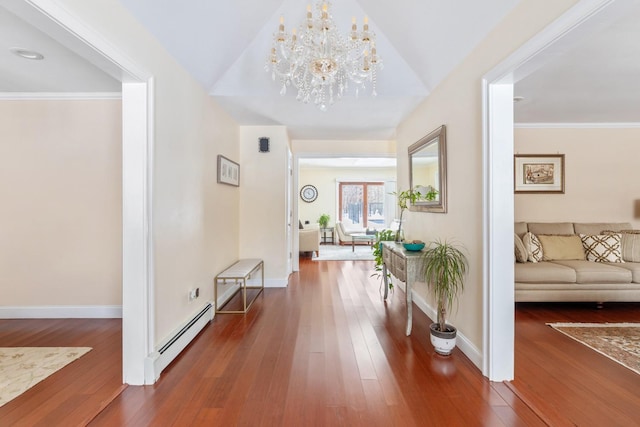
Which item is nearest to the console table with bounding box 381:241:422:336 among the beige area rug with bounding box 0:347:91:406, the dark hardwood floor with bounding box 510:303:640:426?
the dark hardwood floor with bounding box 510:303:640:426

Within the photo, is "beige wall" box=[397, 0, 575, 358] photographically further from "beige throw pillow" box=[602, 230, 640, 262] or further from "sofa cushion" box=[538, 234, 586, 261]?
"beige throw pillow" box=[602, 230, 640, 262]

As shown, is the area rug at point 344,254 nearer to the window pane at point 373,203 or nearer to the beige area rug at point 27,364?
the window pane at point 373,203

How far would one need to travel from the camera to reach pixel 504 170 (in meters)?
1.87

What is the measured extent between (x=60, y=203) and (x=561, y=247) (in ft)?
19.4

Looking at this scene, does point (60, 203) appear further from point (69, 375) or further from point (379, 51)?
→ point (379, 51)

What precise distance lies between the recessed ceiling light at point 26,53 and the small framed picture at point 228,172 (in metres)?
1.61

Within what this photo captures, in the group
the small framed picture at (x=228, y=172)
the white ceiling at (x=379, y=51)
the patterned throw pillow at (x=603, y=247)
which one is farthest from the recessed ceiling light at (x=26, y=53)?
the patterned throw pillow at (x=603, y=247)

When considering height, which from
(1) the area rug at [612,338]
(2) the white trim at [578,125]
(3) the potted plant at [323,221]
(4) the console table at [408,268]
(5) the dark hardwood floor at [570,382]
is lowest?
(5) the dark hardwood floor at [570,382]

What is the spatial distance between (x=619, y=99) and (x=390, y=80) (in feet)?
8.67

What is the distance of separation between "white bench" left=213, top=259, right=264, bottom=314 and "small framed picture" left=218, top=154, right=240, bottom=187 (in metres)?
1.10

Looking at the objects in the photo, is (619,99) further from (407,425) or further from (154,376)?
(154,376)

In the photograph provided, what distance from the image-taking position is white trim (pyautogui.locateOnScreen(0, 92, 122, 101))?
111 inches

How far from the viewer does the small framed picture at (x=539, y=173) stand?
13.4ft

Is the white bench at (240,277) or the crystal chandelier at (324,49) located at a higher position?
the crystal chandelier at (324,49)
